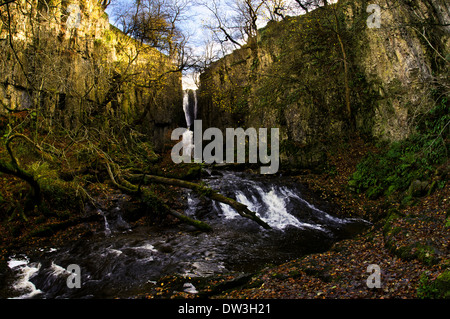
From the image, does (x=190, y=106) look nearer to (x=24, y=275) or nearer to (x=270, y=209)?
(x=270, y=209)

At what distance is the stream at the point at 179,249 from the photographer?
18.1ft

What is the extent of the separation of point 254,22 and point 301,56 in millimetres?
7096

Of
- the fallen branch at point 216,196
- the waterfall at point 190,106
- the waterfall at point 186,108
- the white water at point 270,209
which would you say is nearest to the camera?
the fallen branch at point 216,196

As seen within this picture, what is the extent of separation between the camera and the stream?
18.1 ft

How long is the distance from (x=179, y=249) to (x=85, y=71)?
11143 millimetres

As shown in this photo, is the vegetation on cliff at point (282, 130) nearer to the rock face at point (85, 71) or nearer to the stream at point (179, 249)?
the rock face at point (85, 71)

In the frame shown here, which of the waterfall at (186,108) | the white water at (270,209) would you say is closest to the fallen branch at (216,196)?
the white water at (270,209)

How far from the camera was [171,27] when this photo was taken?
53.0ft

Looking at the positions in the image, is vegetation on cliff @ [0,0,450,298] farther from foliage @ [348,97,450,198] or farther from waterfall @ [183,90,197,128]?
waterfall @ [183,90,197,128]

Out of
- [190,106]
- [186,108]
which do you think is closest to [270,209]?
[186,108]

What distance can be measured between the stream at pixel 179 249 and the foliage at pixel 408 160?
2021 millimetres

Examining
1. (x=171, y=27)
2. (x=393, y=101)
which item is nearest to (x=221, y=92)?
(x=171, y=27)

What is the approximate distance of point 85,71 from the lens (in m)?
13.3
